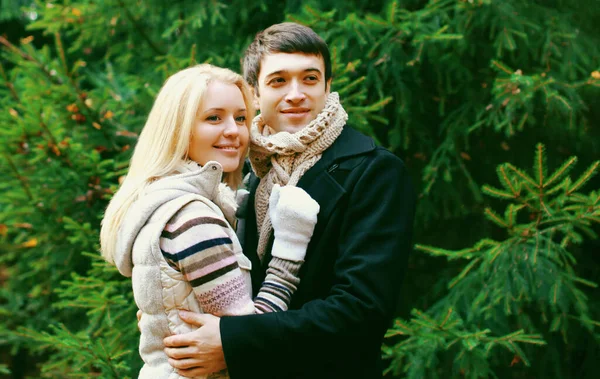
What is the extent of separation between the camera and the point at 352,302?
72.6 inches

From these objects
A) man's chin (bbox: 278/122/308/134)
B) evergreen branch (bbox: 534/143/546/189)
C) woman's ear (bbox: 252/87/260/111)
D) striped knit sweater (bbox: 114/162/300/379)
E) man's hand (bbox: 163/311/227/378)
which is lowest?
man's hand (bbox: 163/311/227/378)

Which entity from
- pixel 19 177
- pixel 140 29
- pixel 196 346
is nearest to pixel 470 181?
pixel 196 346

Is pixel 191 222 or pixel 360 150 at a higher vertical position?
pixel 360 150

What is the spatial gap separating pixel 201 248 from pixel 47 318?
12.1 ft

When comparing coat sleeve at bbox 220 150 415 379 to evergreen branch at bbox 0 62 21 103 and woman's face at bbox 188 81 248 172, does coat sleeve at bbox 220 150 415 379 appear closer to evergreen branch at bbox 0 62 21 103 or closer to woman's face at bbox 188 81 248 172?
woman's face at bbox 188 81 248 172

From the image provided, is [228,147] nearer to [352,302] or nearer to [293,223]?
[293,223]

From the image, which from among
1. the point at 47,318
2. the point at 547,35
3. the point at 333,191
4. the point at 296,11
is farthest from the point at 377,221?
the point at 47,318

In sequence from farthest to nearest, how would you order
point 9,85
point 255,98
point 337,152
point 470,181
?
point 9,85 < point 470,181 < point 255,98 < point 337,152

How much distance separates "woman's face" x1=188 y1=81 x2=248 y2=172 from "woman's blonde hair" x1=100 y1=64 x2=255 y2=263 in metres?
0.03

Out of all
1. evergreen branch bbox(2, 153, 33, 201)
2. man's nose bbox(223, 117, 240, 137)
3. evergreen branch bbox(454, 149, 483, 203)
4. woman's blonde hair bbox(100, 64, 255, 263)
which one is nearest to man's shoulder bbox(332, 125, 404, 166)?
man's nose bbox(223, 117, 240, 137)

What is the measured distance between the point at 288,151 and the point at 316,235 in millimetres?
337

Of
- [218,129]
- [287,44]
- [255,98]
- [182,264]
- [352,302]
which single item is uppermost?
[287,44]

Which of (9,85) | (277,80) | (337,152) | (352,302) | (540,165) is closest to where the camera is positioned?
(352,302)

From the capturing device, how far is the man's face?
2.17 meters
